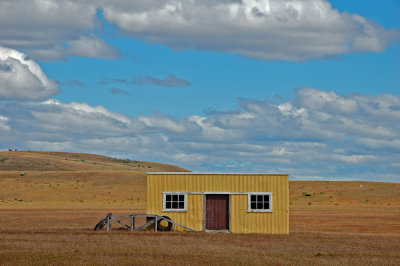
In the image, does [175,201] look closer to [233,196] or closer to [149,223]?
[149,223]

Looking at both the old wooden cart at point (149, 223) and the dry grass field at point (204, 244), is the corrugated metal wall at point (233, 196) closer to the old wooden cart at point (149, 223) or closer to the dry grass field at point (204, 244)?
the old wooden cart at point (149, 223)

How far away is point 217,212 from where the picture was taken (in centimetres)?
3916

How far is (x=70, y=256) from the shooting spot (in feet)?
81.0

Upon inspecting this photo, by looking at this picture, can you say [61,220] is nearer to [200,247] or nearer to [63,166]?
[200,247]

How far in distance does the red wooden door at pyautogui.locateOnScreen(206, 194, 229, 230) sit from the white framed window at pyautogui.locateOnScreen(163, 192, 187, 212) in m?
1.44

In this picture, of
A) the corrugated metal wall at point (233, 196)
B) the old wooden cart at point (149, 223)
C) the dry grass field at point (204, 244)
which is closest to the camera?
the dry grass field at point (204, 244)

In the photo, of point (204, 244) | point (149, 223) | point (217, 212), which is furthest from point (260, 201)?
point (204, 244)

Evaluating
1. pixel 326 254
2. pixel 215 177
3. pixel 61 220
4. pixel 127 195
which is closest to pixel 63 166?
pixel 127 195

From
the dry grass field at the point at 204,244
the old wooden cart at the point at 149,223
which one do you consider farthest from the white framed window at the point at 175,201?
the dry grass field at the point at 204,244

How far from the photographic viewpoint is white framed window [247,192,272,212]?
39.2m

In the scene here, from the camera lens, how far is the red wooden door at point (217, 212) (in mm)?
39031

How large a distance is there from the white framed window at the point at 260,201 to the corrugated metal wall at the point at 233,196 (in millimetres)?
223

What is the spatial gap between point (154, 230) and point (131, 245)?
902 cm

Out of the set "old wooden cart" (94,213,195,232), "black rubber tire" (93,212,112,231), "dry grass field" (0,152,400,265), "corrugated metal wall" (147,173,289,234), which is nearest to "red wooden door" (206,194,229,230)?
"corrugated metal wall" (147,173,289,234)
